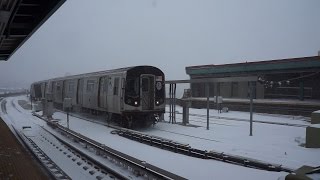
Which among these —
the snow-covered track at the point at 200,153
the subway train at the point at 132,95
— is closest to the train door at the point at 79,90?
the subway train at the point at 132,95

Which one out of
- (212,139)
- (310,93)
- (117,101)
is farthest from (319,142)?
(310,93)

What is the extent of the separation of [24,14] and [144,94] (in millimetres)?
8759

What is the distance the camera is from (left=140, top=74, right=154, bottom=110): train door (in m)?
19.7

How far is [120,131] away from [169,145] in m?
5.18

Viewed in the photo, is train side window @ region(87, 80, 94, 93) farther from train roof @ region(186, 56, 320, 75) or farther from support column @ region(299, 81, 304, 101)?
support column @ region(299, 81, 304, 101)

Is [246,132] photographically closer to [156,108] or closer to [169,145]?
[156,108]

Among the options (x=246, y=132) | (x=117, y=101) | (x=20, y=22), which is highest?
(x=20, y=22)

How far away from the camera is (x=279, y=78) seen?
29938mm

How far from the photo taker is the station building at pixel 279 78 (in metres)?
27.2

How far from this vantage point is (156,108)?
2011 cm

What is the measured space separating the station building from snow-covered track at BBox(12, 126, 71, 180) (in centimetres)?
1415

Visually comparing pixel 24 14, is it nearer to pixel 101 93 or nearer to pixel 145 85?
pixel 145 85

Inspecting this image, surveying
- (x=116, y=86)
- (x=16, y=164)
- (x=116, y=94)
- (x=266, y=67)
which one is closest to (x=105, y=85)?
(x=116, y=86)

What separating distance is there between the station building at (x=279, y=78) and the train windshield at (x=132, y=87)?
8.08 meters
